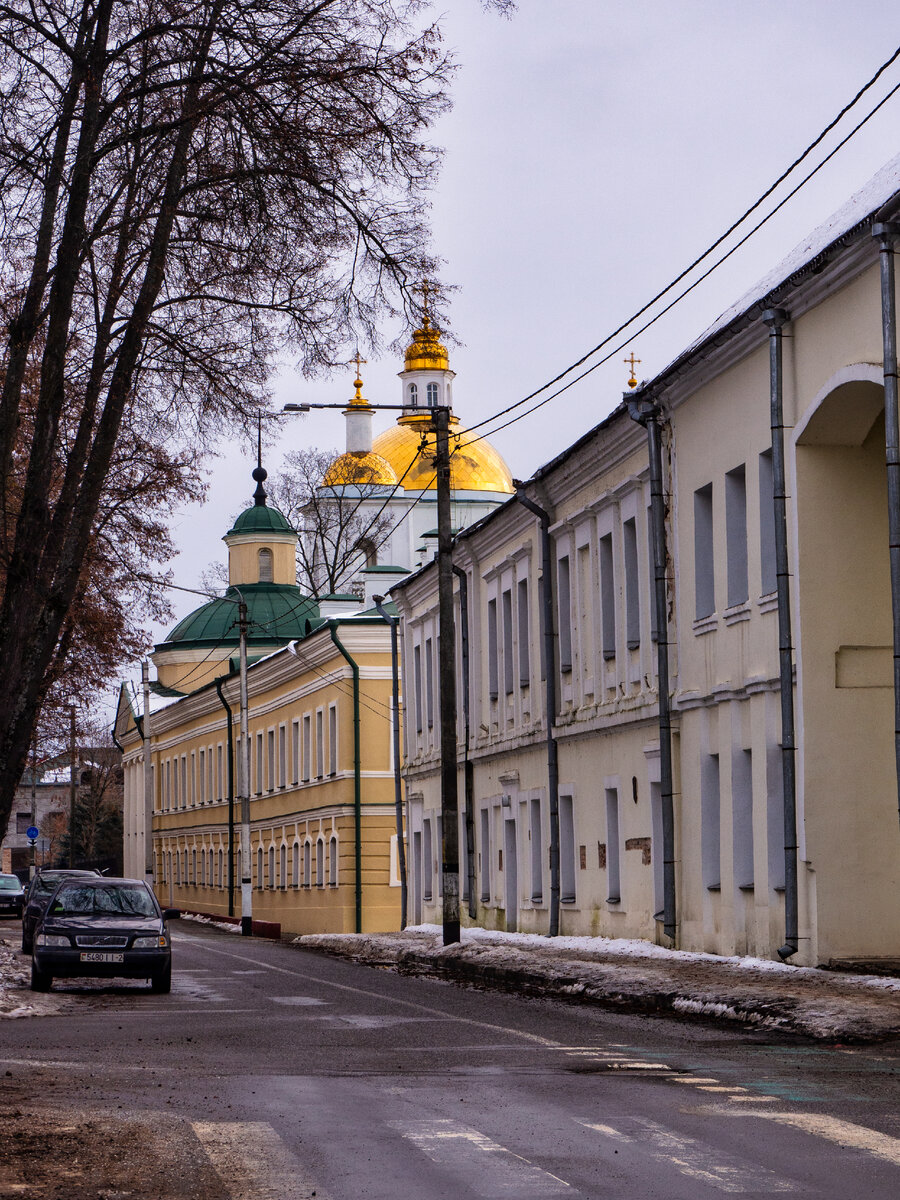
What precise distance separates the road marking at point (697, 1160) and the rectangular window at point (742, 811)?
1338cm

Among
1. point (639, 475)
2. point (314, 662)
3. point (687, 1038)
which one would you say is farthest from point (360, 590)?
point (687, 1038)

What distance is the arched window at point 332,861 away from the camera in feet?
176

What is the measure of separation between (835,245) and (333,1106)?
11.2 m

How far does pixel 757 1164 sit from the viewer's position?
326 inches

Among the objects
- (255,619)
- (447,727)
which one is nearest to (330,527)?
(255,619)

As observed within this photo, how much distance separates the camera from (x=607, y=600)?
1136 inches

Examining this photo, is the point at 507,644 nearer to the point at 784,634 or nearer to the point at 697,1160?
the point at 784,634

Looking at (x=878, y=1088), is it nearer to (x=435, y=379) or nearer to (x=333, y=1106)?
(x=333, y=1106)

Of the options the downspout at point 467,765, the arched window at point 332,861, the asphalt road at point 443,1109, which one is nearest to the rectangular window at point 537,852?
the downspout at point 467,765

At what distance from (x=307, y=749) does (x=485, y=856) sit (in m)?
20.7

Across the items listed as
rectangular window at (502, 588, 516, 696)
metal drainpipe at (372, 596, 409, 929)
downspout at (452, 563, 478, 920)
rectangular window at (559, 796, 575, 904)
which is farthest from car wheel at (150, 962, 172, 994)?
metal drainpipe at (372, 596, 409, 929)

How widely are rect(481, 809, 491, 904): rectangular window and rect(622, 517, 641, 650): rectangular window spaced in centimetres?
981

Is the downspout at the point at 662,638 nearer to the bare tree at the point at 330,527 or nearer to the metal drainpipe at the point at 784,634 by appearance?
the metal drainpipe at the point at 784,634

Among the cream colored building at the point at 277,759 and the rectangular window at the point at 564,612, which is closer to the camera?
the rectangular window at the point at 564,612
